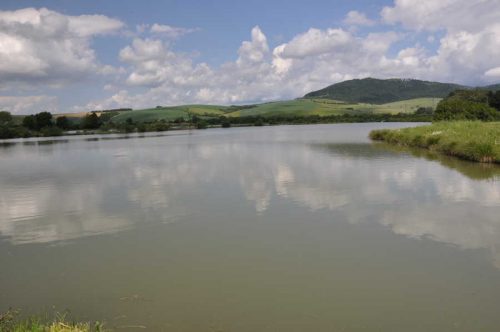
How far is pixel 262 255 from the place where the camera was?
→ 8594 mm

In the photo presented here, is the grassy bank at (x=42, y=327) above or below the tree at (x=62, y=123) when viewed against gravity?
below

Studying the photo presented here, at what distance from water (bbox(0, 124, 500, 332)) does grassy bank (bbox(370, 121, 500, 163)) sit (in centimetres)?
533

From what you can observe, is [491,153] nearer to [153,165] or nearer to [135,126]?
[153,165]

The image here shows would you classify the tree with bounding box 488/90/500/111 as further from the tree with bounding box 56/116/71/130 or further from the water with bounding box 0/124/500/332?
the tree with bounding box 56/116/71/130

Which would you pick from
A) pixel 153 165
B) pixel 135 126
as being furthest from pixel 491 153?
pixel 135 126

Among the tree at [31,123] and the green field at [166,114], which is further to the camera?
the green field at [166,114]

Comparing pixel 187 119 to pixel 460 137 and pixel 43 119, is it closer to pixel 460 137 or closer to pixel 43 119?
pixel 43 119

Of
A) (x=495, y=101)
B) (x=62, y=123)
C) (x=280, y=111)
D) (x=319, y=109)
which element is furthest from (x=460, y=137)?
(x=280, y=111)

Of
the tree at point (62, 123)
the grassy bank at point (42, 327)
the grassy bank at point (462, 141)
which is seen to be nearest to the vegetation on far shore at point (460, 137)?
the grassy bank at point (462, 141)

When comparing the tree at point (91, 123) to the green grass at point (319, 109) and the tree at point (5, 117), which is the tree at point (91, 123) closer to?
the tree at point (5, 117)

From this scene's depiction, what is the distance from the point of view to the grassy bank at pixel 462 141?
72.3 feet

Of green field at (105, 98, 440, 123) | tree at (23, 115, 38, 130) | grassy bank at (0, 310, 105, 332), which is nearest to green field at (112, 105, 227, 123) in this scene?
green field at (105, 98, 440, 123)

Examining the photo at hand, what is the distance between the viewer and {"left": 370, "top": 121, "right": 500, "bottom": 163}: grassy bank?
868 inches

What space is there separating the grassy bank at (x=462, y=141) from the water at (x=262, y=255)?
17.5ft
